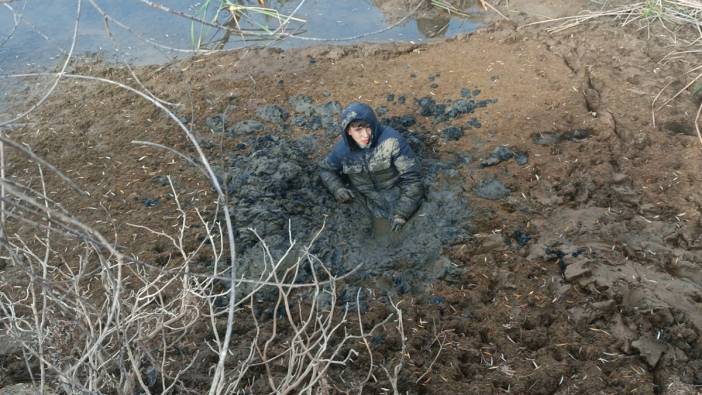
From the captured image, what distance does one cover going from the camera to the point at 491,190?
5059mm

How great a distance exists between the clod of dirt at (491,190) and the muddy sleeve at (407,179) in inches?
18.7

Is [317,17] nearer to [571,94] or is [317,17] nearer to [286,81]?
[286,81]

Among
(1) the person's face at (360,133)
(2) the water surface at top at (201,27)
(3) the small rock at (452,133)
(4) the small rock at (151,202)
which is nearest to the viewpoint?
(1) the person's face at (360,133)

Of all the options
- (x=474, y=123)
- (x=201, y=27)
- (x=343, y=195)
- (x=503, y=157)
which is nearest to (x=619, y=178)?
(x=503, y=157)

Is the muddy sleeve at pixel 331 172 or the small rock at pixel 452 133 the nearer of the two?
the muddy sleeve at pixel 331 172

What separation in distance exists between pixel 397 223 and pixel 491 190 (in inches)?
32.3

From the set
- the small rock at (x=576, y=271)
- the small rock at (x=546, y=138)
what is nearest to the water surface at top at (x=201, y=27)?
the small rock at (x=546, y=138)

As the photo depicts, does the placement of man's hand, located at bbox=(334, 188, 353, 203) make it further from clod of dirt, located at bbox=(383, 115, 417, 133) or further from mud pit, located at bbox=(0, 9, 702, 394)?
clod of dirt, located at bbox=(383, 115, 417, 133)

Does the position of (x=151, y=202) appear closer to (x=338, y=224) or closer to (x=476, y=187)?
(x=338, y=224)

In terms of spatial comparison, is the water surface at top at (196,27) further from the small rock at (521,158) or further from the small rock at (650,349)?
the small rock at (650,349)

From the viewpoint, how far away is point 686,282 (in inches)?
163

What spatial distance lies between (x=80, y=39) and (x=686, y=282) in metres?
7.24

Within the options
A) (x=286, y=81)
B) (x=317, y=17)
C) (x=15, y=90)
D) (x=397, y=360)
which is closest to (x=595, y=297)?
(x=397, y=360)

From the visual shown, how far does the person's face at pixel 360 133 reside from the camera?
497 centimetres
